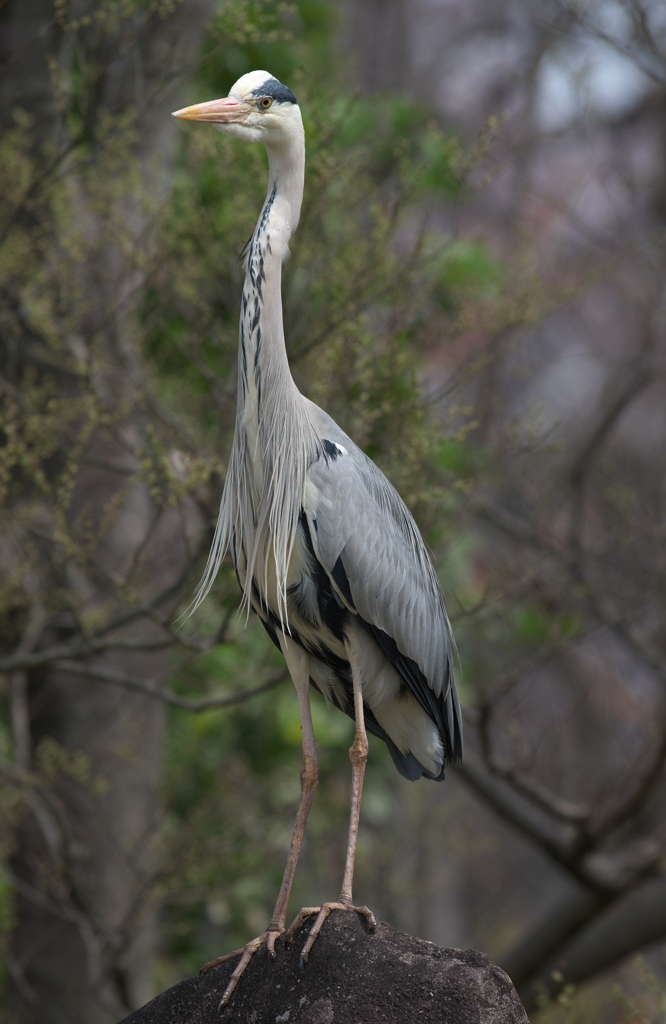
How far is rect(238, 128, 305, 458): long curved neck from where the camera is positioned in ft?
11.9

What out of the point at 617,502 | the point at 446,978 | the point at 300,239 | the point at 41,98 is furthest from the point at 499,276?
the point at 446,978

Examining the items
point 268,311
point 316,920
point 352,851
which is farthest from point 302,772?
point 268,311

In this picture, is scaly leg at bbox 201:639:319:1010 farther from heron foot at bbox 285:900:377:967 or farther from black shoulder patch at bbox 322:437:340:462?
black shoulder patch at bbox 322:437:340:462

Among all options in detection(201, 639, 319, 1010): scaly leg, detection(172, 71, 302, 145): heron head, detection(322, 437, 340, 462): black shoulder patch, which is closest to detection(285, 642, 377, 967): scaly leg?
detection(201, 639, 319, 1010): scaly leg

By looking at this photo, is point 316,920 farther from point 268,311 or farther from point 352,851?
point 268,311

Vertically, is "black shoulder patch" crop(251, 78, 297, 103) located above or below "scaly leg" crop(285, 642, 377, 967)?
above

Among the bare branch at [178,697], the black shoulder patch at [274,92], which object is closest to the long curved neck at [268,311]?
the black shoulder patch at [274,92]

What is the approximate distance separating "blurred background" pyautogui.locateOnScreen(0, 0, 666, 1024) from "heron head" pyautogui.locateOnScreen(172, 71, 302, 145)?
3.10ft

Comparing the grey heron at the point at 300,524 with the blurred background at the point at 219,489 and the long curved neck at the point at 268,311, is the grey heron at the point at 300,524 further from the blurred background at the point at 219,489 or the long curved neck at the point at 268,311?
the blurred background at the point at 219,489

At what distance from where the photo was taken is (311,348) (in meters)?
4.85

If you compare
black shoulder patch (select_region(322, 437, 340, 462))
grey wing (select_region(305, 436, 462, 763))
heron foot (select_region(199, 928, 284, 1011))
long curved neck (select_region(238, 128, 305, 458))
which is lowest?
heron foot (select_region(199, 928, 284, 1011))

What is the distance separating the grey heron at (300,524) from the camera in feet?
11.9

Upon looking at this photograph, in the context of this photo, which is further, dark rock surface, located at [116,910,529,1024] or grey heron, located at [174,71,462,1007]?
grey heron, located at [174,71,462,1007]

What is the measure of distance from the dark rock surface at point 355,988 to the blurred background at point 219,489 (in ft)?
3.63
